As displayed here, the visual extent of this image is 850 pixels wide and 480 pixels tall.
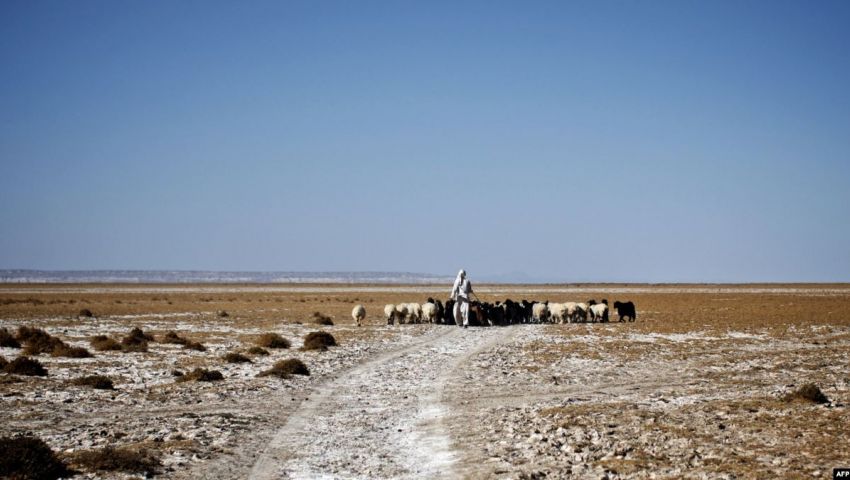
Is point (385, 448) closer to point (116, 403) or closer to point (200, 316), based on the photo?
point (116, 403)

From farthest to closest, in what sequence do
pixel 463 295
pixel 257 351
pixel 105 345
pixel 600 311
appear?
pixel 600 311 < pixel 463 295 < pixel 105 345 < pixel 257 351

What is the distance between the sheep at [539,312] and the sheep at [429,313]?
5.77 meters

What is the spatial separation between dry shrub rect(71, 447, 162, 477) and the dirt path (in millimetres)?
1374

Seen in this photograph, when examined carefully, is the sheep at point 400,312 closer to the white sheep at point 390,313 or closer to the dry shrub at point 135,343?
the white sheep at point 390,313

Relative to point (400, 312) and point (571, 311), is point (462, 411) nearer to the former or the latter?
point (400, 312)

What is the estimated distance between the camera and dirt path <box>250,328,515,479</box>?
8.92 metres

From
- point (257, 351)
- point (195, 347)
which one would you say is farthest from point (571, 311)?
point (195, 347)

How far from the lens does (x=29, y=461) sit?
27.3ft

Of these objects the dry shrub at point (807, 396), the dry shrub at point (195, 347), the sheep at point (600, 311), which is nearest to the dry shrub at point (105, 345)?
the dry shrub at point (195, 347)

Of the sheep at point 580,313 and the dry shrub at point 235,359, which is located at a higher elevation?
the sheep at point 580,313

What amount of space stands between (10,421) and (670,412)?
11.2 metres

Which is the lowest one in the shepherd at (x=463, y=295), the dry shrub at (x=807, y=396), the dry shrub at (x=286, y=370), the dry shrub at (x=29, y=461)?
the dry shrub at (x=286, y=370)

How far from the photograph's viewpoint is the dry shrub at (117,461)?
28.9ft

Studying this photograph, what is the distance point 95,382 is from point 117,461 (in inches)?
285
